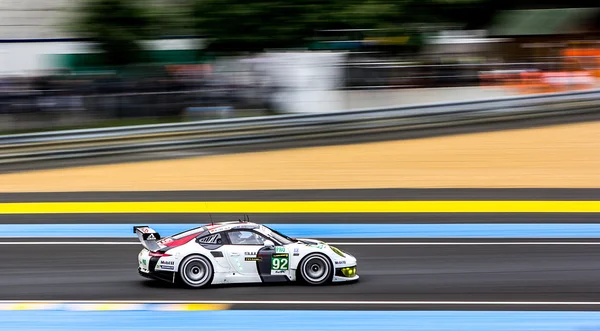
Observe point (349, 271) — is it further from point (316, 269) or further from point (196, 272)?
point (196, 272)

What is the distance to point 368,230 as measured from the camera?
1203 centimetres

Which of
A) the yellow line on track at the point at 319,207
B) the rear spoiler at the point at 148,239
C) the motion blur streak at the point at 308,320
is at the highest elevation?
the yellow line on track at the point at 319,207

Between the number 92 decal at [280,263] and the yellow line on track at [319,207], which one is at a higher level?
the yellow line on track at [319,207]

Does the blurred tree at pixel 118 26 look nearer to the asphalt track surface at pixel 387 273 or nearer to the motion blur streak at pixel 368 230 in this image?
the asphalt track surface at pixel 387 273

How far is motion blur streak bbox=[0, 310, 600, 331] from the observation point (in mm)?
7629

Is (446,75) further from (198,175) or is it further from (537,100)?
(198,175)

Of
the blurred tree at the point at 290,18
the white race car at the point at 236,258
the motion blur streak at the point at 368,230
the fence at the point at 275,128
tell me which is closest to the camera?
the white race car at the point at 236,258

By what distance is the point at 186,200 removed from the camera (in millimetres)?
14297

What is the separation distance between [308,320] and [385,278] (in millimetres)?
1754

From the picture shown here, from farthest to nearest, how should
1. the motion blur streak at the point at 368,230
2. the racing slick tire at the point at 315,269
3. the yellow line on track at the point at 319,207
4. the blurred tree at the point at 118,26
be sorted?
the blurred tree at the point at 118,26, the yellow line on track at the point at 319,207, the motion blur streak at the point at 368,230, the racing slick tire at the point at 315,269

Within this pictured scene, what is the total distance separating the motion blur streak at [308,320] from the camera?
7.63 m

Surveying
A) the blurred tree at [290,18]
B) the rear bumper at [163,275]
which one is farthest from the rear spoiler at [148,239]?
the blurred tree at [290,18]

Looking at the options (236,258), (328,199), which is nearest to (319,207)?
(328,199)

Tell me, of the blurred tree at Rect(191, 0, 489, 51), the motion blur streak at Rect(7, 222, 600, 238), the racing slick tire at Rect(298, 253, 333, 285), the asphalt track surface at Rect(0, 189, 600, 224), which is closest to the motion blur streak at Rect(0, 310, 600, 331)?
the racing slick tire at Rect(298, 253, 333, 285)
